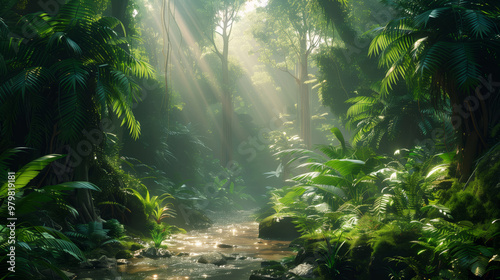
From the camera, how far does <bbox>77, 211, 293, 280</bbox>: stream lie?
492 cm

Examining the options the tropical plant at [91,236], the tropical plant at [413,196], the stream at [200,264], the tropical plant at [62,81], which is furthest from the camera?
the tropical plant at [91,236]

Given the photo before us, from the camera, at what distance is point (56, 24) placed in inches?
240

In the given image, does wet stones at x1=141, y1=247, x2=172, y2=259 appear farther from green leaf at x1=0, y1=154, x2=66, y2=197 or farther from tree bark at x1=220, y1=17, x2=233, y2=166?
tree bark at x1=220, y1=17, x2=233, y2=166

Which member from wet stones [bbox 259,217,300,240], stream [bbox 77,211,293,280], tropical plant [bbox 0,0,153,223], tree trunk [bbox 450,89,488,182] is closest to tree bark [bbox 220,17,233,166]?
stream [bbox 77,211,293,280]

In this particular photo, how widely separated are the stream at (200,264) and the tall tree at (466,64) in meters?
3.63

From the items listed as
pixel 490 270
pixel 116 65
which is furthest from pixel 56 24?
pixel 490 270

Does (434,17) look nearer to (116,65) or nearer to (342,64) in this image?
(116,65)

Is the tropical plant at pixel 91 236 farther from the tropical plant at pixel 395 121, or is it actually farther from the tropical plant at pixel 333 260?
the tropical plant at pixel 395 121

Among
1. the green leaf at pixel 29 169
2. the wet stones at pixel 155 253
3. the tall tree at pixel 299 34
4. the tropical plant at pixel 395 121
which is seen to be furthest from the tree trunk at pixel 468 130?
the tall tree at pixel 299 34

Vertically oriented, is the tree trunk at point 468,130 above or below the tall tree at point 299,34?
below

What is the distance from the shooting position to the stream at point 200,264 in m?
4.92

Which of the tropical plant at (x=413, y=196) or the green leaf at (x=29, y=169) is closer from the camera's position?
the green leaf at (x=29, y=169)

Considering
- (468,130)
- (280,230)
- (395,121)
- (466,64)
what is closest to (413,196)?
(468,130)

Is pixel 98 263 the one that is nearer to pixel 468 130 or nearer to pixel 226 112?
pixel 468 130
